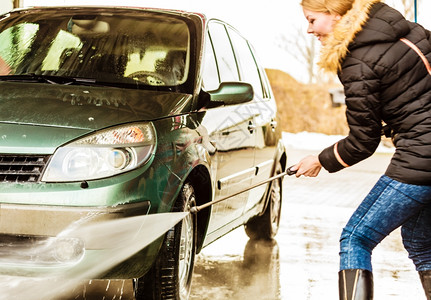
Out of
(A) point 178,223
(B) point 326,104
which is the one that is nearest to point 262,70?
(A) point 178,223

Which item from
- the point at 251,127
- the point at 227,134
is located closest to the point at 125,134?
the point at 227,134

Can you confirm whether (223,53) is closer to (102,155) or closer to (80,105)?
(80,105)

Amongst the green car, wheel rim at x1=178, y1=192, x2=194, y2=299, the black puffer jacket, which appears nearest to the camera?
the black puffer jacket

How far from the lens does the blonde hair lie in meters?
4.05

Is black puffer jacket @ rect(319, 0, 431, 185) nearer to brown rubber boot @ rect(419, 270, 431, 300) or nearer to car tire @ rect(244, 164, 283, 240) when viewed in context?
brown rubber boot @ rect(419, 270, 431, 300)

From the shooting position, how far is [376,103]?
13.1 feet

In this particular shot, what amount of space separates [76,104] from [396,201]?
5.67 feet

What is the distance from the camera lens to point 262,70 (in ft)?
26.3

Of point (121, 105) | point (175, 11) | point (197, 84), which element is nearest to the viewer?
point (121, 105)

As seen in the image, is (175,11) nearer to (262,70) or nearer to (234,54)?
(234,54)

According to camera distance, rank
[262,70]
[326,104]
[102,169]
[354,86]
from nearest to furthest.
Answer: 1. [354,86]
2. [102,169]
3. [262,70]
4. [326,104]

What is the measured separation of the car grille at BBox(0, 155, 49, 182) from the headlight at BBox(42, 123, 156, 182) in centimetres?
4

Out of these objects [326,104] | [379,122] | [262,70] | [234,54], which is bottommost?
[326,104]

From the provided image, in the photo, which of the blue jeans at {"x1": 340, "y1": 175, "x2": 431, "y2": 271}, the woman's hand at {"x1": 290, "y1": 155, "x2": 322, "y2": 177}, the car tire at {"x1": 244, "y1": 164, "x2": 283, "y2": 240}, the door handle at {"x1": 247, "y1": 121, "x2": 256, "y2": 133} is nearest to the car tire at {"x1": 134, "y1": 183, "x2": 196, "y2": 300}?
the woman's hand at {"x1": 290, "y1": 155, "x2": 322, "y2": 177}
